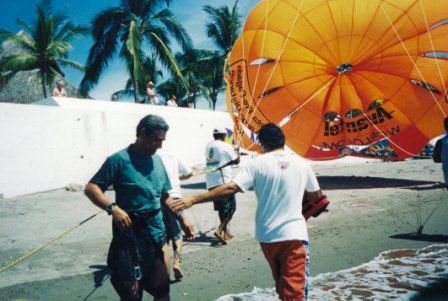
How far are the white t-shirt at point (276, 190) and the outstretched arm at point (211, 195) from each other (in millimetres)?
61

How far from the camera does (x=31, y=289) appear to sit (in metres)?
3.88

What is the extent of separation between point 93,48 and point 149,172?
59.5 ft

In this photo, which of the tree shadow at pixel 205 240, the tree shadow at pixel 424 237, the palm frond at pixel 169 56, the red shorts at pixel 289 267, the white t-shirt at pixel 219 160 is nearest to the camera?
the red shorts at pixel 289 267

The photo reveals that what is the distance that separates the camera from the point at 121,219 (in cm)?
256

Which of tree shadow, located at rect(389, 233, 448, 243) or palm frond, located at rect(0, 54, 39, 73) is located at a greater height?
palm frond, located at rect(0, 54, 39, 73)

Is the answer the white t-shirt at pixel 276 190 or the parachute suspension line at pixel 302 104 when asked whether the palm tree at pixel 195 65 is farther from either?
the white t-shirt at pixel 276 190

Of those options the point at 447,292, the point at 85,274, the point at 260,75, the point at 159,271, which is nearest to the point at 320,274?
the point at 447,292

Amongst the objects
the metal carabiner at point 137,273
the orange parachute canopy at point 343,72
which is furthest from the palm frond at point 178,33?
the metal carabiner at point 137,273

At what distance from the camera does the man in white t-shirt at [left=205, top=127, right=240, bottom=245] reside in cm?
550

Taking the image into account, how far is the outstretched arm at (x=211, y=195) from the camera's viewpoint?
8.80ft

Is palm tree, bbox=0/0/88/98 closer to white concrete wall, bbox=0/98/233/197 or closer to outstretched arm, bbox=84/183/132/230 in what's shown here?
white concrete wall, bbox=0/98/233/197

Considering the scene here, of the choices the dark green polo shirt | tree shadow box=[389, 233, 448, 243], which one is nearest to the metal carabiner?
the dark green polo shirt

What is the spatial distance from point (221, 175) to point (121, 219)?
3.13 m

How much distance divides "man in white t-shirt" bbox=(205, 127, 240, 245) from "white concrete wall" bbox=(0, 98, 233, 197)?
7.52 metres
